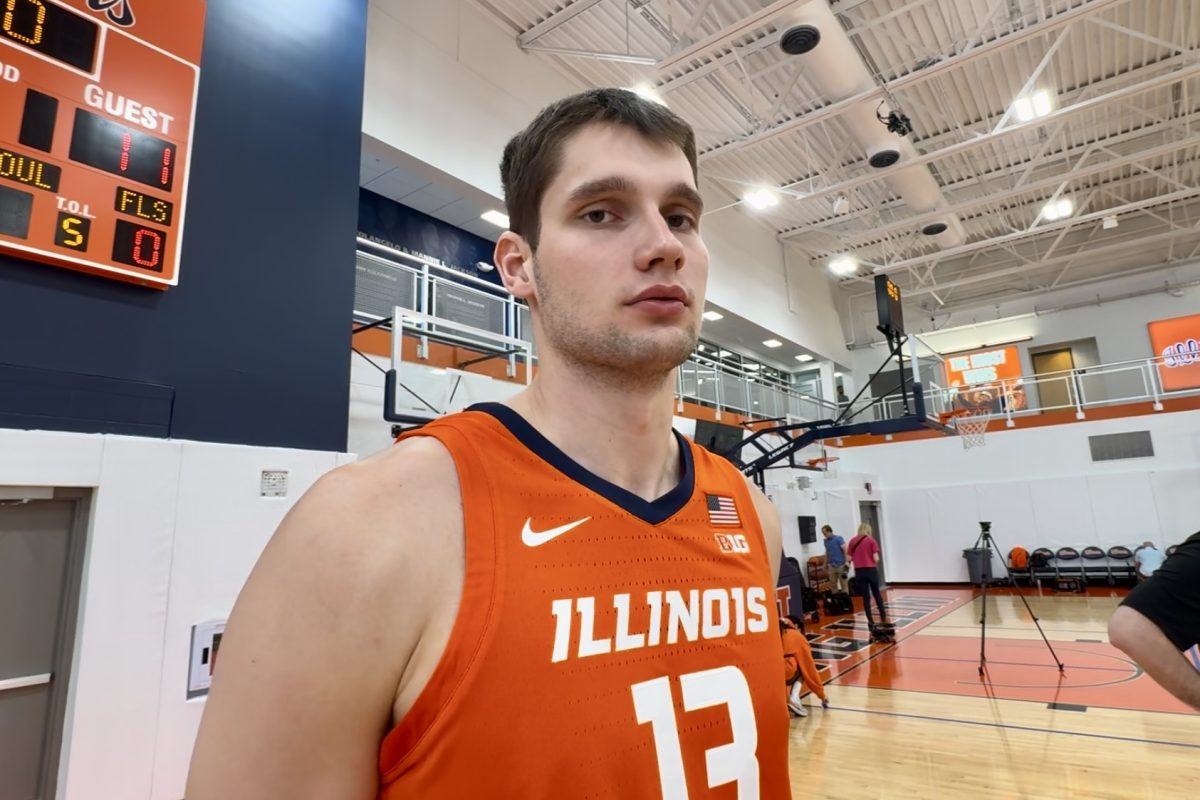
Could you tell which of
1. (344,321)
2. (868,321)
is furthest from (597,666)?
(868,321)

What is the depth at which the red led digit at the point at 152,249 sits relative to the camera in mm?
2881

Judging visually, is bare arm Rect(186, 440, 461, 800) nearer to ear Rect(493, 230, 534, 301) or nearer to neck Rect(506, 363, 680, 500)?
neck Rect(506, 363, 680, 500)

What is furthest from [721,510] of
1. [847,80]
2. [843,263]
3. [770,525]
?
[843,263]

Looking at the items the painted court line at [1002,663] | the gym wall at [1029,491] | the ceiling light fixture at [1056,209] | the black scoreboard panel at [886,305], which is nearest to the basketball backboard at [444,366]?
the black scoreboard panel at [886,305]

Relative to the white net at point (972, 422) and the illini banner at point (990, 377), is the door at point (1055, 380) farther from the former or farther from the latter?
→ the white net at point (972, 422)

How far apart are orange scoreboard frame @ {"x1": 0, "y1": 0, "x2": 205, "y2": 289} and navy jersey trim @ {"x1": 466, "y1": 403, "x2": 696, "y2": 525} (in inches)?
110

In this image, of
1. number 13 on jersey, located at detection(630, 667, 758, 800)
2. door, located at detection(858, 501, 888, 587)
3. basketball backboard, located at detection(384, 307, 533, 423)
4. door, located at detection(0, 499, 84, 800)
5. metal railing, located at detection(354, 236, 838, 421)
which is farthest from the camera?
door, located at detection(858, 501, 888, 587)

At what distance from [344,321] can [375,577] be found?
11.0 ft

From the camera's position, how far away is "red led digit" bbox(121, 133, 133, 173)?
2854 millimetres

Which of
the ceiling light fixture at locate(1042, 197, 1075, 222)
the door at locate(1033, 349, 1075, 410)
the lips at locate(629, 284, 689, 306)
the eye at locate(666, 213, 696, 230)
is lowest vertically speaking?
the lips at locate(629, 284, 689, 306)

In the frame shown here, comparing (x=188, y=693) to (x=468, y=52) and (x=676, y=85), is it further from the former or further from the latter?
(x=676, y=85)

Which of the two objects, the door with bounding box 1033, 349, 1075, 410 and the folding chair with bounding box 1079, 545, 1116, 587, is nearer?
the folding chair with bounding box 1079, 545, 1116, 587

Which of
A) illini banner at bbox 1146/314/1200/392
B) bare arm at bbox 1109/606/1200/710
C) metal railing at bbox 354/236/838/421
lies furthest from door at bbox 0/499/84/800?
illini banner at bbox 1146/314/1200/392

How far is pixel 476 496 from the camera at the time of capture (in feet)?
2.52
